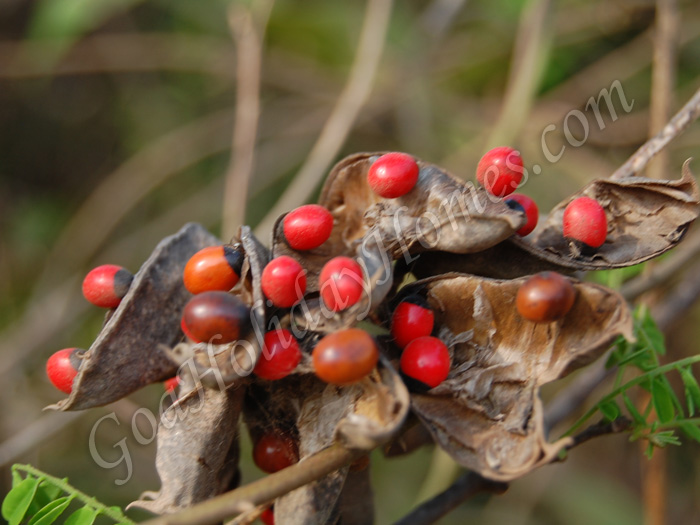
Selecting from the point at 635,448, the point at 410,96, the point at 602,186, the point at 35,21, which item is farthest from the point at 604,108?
the point at 35,21

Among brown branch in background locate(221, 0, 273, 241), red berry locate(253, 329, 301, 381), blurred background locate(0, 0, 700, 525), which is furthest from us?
blurred background locate(0, 0, 700, 525)

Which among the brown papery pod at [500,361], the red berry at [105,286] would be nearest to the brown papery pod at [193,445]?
the red berry at [105,286]

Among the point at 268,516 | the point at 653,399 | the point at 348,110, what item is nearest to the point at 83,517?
the point at 268,516


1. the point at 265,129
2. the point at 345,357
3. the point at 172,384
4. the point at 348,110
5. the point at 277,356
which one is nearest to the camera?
the point at 345,357

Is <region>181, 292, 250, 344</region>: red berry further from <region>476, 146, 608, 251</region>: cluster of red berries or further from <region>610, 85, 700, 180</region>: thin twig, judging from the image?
<region>610, 85, 700, 180</region>: thin twig

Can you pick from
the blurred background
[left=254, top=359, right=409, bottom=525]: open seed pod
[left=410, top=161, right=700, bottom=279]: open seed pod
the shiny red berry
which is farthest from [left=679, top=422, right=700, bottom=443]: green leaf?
the blurred background

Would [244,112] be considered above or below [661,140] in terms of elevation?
above

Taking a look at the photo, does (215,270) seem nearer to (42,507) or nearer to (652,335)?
(42,507)
